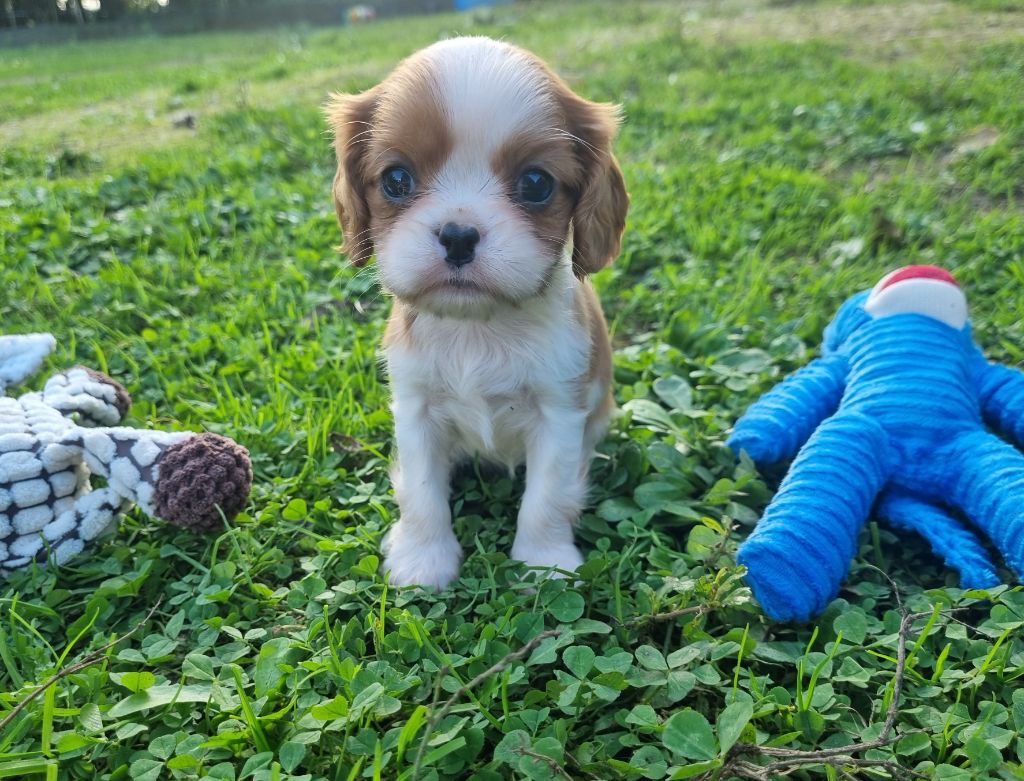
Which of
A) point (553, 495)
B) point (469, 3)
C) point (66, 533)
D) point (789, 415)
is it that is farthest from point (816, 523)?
point (469, 3)

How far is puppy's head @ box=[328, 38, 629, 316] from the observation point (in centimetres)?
209

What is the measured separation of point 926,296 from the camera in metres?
2.62

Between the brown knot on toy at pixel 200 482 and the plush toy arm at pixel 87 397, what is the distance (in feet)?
1.56

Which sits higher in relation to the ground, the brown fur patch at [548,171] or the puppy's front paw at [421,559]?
the brown fur patch at [548,171]

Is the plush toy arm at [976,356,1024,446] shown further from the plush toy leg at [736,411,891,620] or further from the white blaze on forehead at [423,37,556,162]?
the white blaze on forehead at [423,37,556,162]

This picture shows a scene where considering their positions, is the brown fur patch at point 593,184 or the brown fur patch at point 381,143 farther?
the brown fur patch at point 593,184

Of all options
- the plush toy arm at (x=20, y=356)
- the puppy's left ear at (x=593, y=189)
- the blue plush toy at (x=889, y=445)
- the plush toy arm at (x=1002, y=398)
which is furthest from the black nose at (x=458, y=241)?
the plush toy arm at (x=1002, y=398)

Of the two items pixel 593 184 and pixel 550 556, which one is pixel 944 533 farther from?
pixel 593 184

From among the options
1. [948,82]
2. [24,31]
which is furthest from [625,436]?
[24,31]

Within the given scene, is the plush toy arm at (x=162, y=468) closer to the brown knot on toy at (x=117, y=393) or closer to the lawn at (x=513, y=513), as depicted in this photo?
the lawn at (x=513, y=513)

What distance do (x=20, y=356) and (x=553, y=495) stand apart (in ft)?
A: 6.32

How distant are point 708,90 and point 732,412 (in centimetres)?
512

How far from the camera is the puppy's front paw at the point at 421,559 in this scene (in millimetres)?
2330

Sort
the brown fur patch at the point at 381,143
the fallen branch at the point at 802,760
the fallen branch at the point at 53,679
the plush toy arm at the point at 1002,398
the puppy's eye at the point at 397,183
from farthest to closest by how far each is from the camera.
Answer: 1. the plush toy arm at the point at 1002,398
2. the puppy's eye at the point at 397,183
3. the brown fur patch at the point at 381,143
4. the fallen branch at the point at 53,679
5. the fallen branch at the point at 802,760
